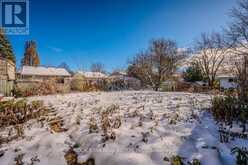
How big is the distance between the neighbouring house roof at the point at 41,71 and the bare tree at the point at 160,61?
2036cm

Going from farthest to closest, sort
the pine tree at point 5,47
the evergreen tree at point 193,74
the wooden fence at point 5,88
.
Result: 1. the pine tree at point 5,47
2. the evergreen tree at point 193,74
3. the wooden fence at point 5,88

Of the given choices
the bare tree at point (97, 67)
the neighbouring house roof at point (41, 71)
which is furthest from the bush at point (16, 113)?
the bare tree at point (97, 67)

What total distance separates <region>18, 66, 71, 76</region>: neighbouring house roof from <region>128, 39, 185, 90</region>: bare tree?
20.4m

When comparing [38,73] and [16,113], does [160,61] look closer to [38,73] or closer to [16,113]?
[16,113]

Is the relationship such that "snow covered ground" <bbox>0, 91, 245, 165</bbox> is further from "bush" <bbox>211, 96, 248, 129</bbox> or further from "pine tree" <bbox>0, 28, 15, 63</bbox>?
"pine tree" <bbox>0, 28, 15, 63</bbox>

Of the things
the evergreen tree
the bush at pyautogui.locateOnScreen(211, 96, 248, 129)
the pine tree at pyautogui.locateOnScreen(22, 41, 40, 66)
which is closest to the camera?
the bush at pyautogui.locateOnScreen(211, 96, 248, 129)

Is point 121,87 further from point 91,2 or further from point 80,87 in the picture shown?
point 91,2

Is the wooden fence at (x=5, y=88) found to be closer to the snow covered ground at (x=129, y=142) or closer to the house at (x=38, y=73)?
the snow covered ground at (x=129, y=142)

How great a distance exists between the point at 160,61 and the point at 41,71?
23.2m

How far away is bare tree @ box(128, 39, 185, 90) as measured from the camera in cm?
2092

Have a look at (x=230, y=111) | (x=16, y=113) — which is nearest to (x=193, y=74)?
(x=230, y=111)

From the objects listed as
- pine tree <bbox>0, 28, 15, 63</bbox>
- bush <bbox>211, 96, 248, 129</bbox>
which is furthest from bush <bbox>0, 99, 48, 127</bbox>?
pine tree <bbox>0, 28, 15, 63</bbox>

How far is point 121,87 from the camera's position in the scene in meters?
21.5

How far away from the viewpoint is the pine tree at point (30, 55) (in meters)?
42.7
